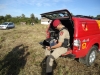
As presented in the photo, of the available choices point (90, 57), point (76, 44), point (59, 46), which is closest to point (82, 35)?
point (76, 44)

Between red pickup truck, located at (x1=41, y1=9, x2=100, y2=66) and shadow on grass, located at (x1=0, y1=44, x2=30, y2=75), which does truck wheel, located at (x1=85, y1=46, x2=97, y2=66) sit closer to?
red pickup truck, located at (x1=41, y1=9, x2=100, y2=66)

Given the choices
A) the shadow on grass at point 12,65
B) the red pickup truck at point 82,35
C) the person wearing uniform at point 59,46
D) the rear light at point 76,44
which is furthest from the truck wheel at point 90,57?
the shadow on grass at point 12,65

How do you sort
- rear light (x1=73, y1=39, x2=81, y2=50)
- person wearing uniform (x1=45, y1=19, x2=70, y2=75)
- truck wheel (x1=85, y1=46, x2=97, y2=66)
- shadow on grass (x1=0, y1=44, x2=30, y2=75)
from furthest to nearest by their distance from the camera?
truck wheel (x1=85, y1=46, x2=97, y2=66) < shadow on grass (x1=0, y1=44, x2=30, y2=75) < rear light (x1=73, y1=39, x2=81, y2=50) < person wearing uniform (x1=45, y1=19, x2=70, y2=75)

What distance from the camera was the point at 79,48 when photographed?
3996mm

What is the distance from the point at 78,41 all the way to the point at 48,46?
1.02 m

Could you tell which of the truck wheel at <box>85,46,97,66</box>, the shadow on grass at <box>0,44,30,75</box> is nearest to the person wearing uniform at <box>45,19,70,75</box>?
the truck wheel at <box>85,46,97,66</box>

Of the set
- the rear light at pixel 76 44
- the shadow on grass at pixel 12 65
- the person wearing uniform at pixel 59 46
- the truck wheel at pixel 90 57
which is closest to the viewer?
the person wearing uniform at pixel 59 46

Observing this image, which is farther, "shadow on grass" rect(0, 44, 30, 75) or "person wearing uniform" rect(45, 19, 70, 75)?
"shadow on grass" rect(0, 44, 30, 75)

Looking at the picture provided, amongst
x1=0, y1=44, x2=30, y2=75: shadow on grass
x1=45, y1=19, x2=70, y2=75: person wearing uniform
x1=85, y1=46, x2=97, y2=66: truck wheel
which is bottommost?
x1=0, y1=44, x2=30, y2=75: shadow on grass

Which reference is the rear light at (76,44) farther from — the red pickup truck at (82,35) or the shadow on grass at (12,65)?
the shadow on grass at (12,65)

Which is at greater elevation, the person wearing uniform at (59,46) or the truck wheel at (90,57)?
the person wearing uniform at (59,46)

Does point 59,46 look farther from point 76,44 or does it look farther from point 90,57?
point 90,57

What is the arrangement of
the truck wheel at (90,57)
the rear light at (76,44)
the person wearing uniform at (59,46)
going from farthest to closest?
the truck wheel at (90,57), the rear light at (76,44), the person wearing uniform at (59,46)

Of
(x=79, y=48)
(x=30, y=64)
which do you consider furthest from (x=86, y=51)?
(x=30, y=64)
